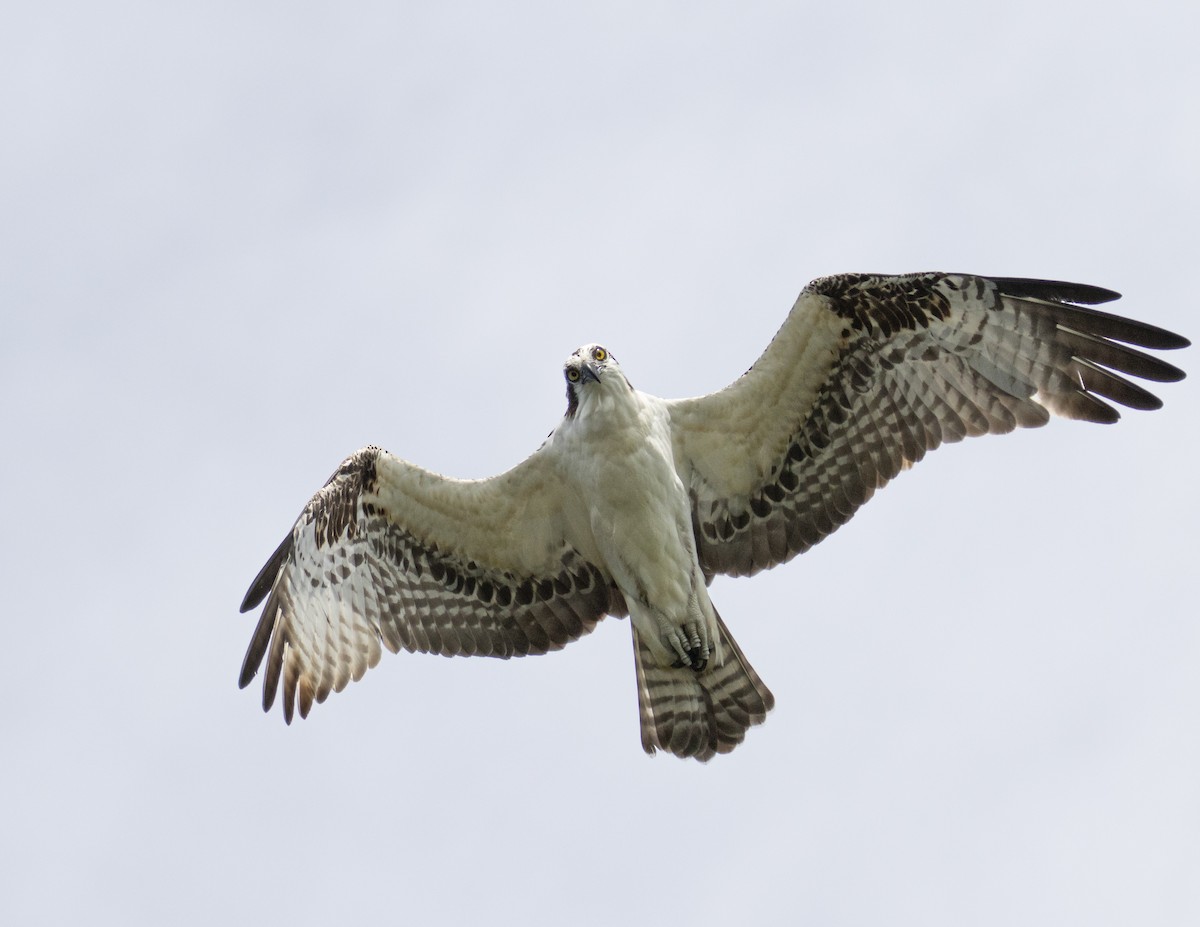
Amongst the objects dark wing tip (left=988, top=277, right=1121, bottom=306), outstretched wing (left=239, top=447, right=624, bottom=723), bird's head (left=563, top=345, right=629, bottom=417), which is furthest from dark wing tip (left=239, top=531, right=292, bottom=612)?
dark wing tip (left=988, top=277, right=1121, bottom=306)

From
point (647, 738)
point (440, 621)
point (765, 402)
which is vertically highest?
point (765, 402)

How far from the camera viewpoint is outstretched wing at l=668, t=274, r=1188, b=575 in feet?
38.0

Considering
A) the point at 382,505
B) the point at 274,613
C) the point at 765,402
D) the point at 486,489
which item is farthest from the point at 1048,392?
the point at 274,613

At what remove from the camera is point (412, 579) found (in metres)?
12.8

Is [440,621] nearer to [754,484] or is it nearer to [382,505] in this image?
[382,505]

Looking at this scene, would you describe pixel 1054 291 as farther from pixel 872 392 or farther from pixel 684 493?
pixel 684 493

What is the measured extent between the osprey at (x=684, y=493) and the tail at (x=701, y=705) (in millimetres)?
14

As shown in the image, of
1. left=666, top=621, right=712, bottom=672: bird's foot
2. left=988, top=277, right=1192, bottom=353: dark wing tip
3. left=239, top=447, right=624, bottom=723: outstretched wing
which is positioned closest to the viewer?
left=988, top=277, right=1192, bottom=353: dark wing tip

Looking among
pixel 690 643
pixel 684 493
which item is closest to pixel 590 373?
pixel 684 493

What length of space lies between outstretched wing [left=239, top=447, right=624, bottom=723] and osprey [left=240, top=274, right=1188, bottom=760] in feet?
0.05

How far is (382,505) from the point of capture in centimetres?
1270

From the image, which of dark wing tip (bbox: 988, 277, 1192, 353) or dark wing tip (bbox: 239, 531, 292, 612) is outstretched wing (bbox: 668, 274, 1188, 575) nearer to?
dark wing tip (bbox: 988, 277, 1192, 353)

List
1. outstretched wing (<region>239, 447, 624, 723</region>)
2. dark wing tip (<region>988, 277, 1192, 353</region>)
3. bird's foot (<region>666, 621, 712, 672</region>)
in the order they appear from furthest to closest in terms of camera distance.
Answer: outstretched wing (<region>239, 447, 624, 723</region>)
bird's foot (<region>666, 621, 712, 672</region>)
dark wing tip (<region>988, 277, 1192, 353</region>)

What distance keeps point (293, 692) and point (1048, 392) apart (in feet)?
19.2
